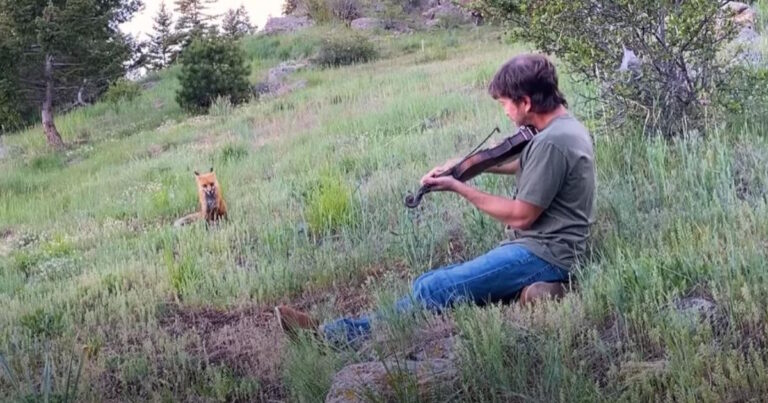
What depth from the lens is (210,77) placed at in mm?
19875

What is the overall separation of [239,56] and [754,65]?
1497 cm

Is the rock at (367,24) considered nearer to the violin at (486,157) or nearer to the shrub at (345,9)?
the shrub at (345,9)

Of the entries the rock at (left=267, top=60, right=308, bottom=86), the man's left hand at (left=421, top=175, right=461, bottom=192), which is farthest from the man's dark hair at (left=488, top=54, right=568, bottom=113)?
the rock at (left=267, top=60, right=308, bottom=86)

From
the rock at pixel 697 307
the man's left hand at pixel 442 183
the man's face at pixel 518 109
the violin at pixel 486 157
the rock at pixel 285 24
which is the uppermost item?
the man's face at pixel 518 109

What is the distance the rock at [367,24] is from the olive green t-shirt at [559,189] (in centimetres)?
2593

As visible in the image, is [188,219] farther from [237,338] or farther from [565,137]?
[565,137]

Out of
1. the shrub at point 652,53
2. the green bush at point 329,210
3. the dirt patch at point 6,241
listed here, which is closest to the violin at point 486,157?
the shrub at point 652,53

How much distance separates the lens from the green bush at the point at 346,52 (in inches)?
955

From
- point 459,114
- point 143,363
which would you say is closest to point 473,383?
point 143,363

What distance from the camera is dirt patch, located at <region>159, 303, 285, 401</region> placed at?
4.58 meters

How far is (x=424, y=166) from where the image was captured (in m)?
8.64

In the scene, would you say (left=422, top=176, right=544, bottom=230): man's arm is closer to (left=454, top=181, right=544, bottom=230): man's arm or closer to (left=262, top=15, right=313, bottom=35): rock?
(left=454, top=181, right=544, bottom=230): man's arm

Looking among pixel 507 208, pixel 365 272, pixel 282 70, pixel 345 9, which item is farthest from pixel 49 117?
pixel 507 208

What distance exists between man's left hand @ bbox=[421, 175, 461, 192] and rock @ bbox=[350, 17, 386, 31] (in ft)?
84.7
